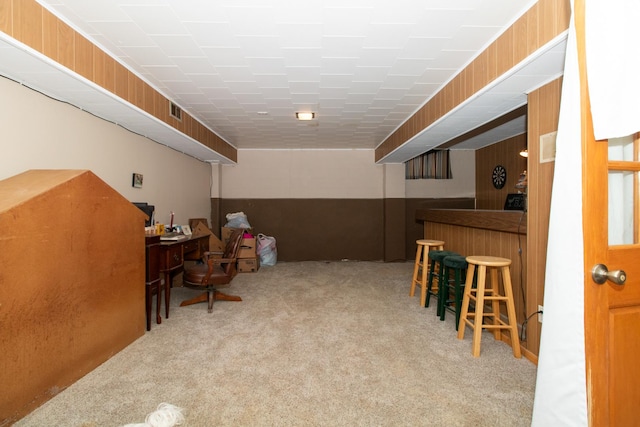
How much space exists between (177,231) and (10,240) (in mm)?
2585

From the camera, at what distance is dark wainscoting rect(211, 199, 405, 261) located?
7.15 meters

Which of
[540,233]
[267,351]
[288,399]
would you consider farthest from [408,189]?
[288,399]

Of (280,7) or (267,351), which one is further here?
(267,351)

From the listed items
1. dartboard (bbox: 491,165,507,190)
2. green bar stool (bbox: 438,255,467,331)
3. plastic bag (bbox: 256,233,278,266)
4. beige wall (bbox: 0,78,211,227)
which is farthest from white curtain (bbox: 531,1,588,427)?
dartboard (bbox: 491,165,507,190)

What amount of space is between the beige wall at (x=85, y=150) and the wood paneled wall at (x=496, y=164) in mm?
6241

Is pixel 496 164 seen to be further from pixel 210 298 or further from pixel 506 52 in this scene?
pixel 210 298

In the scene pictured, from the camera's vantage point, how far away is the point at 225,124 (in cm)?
505

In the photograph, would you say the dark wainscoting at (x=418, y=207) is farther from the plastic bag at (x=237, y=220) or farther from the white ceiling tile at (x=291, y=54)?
the plastic bag at (x=237, y=220)

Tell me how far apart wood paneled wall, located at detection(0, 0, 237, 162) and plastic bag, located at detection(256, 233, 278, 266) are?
3380 millimetres

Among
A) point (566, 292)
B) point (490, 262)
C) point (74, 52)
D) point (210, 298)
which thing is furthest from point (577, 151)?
point (210, 298)

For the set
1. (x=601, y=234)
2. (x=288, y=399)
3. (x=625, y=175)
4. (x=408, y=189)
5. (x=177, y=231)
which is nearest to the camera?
(x=601, y=234)

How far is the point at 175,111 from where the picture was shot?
3.96 meters

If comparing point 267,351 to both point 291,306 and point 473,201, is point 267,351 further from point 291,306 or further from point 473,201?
point 473,201

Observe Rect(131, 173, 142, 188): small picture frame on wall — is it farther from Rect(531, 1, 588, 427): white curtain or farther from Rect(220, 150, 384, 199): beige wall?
Rect(531, 1, 588, 427): white curtain
